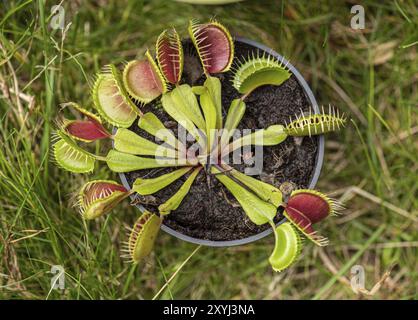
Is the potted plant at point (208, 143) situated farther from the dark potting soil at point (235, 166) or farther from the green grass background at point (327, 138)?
the green grass background at point (327, 138)

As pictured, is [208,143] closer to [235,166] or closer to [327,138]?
[235,166]

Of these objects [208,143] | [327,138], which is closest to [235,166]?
[208,143]

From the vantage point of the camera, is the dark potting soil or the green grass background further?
the green grass background

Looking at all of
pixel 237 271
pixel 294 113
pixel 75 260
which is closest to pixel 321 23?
pixel 294 113

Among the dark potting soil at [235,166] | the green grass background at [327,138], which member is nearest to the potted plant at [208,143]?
the dark potting soil at [235,166]

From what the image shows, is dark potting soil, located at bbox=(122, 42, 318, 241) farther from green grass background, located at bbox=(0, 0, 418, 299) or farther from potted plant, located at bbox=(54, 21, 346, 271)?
green grass background, located at bbox=(0, 0, 418, 299)

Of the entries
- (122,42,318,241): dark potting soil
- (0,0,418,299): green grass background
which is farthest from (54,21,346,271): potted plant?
(0,0,418,299): green grass background

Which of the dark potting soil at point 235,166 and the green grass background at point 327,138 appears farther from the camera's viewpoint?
the green grass background at point 327,138
